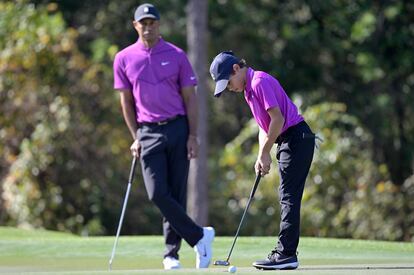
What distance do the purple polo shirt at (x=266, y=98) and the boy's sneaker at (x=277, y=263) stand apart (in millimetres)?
890

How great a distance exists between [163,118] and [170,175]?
0.48 meters

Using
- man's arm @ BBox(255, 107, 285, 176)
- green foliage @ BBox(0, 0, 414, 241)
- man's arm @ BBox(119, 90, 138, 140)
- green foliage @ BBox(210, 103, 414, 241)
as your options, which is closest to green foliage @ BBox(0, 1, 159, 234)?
green foliage @ BBox(0, 0, 414, 241)

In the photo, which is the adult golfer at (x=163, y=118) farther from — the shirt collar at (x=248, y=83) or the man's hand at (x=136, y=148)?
the shirt collar at (x=248, y=83)

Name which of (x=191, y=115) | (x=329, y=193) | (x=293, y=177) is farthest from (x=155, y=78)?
(x=329, y=193)

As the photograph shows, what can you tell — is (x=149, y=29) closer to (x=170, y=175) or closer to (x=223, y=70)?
(x=170, y=175)

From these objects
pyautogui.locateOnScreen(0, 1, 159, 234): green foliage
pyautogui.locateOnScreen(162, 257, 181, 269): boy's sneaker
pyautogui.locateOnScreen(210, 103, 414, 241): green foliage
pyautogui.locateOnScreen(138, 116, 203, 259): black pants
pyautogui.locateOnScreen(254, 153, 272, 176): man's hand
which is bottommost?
pyautogui.locateOnScreen(210, 103, 414, 241): green foliage

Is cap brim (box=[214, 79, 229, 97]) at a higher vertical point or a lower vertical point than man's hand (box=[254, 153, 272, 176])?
higher

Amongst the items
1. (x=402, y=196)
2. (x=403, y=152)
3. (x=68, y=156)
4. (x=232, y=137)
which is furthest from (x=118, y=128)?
(x=232, y=137)

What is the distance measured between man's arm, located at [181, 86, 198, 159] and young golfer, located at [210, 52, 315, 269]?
42.1 inches

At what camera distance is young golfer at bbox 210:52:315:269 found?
801 centimetres

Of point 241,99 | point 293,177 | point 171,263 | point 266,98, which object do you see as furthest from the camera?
point 241,99

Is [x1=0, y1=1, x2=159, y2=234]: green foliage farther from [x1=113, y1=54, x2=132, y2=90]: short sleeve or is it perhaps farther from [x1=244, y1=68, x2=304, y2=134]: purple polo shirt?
[x1=244, y1=68, x2=304, y2=134]: purple polo shirt

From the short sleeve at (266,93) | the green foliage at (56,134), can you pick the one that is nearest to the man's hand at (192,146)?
the short sleeve at (266,93)

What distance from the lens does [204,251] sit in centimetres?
894
